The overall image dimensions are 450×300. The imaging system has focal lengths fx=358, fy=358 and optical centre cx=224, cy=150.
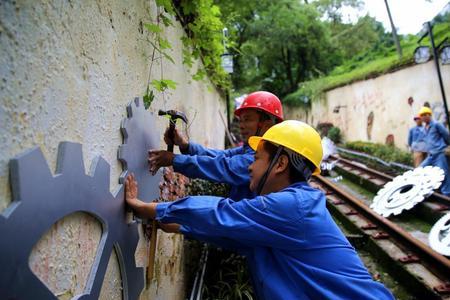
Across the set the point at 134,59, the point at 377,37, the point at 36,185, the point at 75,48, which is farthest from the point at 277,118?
the point at 377,37

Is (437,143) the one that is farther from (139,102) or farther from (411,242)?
(139,102)


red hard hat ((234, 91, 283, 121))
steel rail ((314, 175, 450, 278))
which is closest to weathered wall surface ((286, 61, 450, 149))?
steel rail ((314, 175, 450, 278))

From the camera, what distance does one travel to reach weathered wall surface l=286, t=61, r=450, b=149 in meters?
11.8

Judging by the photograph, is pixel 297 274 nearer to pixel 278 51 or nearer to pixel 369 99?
pixel 369 99

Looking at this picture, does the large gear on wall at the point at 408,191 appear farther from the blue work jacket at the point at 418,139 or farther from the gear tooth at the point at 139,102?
the gear tooth at the point at 139,102

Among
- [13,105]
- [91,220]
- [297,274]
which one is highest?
[13,105]

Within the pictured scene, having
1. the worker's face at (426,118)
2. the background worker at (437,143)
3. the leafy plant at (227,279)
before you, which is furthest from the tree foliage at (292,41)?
the leafy plant at (227,279)

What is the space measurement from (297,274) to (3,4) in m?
1.58

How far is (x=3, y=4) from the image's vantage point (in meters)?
0.90

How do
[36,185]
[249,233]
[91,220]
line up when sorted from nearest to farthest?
1. [36,185]
2. [91,220]
3. [249,233]

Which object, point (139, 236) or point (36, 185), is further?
point (139, 236)

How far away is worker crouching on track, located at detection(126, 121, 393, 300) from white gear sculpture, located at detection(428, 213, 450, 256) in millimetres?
3546

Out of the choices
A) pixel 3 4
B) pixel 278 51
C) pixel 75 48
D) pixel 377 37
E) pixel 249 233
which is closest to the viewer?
pixel 3 4

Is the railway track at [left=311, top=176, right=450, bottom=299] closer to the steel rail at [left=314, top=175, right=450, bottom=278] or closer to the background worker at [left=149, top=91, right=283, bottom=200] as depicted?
the steel rail at [left=314, top=175, right=450, bottom=278]
